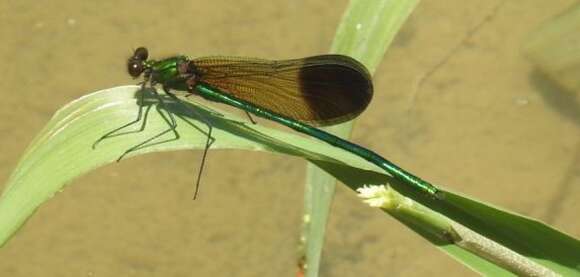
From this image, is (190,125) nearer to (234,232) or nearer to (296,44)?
(234,232)

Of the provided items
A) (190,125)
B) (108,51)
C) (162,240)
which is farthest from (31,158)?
(108,51)

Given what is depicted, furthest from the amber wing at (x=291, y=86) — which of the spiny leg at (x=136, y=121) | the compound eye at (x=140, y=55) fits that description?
the spiny leg at (x=136, y=121)

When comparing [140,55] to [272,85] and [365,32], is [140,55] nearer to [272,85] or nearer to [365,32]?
[272,85]

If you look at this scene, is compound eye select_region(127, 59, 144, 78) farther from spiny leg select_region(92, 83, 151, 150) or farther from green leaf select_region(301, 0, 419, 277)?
green leaf select_region(301, 0, 419, 277)

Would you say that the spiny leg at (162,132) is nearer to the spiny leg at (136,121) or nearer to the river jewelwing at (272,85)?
the spiny leg at (136,121)

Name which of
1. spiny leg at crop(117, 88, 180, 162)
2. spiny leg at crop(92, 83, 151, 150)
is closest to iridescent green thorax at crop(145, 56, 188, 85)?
spiny leg at crop(92, 83, 151, 150)
